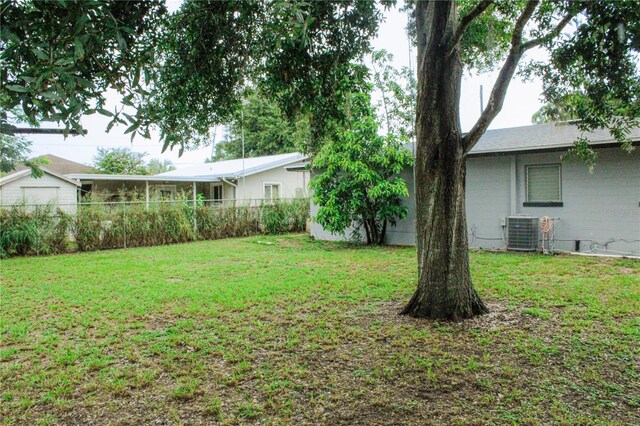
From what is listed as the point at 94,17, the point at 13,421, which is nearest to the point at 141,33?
the point at 94,17

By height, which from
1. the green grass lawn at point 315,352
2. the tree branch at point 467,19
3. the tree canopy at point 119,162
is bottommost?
the green grass lawn at point 315,352

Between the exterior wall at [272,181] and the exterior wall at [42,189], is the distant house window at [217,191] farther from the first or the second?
the exterior wall at [42,189]

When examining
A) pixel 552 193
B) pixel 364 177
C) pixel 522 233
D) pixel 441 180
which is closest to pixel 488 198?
pixel 522 233

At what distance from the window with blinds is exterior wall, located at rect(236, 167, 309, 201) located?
11.0 metres

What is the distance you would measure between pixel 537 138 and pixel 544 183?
1094 mm

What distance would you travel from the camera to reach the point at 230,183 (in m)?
19.0

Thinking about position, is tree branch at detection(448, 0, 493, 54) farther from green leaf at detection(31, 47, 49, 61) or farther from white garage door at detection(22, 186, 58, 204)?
white garage door at detection(22, 186, 58, 204)

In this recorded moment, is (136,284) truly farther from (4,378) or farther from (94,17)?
(94,17)

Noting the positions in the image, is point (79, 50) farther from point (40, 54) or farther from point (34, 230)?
point (34, 230)

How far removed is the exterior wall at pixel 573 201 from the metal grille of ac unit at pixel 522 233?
39 centimetres

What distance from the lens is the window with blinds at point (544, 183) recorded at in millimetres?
10562

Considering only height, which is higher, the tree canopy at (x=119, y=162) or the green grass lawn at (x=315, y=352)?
the tree canopy at (x=119, y=162)

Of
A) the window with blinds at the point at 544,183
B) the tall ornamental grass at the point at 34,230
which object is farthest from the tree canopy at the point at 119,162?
the window with blinds at the point at 544,183

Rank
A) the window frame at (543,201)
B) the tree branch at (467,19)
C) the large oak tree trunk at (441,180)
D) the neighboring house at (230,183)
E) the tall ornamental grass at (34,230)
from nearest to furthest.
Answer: the tree branch at (467,19) < the large oak tree trunk at (441,180) < the window frame at (543,201) < the tall ornamental grass at (34,230) < the neighboring house at (230,183)
